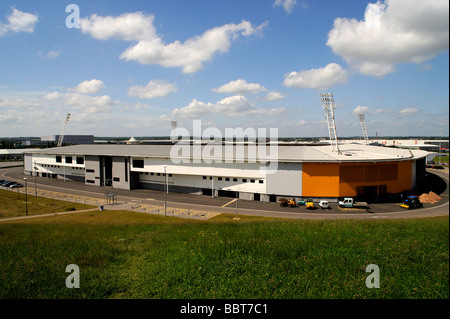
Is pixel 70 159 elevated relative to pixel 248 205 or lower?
elevated

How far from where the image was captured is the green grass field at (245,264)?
24.0ft

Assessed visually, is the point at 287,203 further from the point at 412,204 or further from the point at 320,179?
the point at 412,204

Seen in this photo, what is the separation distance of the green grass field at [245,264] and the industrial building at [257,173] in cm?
2409

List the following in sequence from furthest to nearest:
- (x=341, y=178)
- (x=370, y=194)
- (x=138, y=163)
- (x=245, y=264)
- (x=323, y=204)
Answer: (x=138, y=163) → (x=370, y=194) → (x=341, y=178) → (x=323, y=204) → (x=245, y=264)

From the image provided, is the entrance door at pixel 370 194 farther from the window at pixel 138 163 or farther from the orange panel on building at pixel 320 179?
the window at pixel 138 163

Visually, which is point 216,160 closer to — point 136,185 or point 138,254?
point 136,185

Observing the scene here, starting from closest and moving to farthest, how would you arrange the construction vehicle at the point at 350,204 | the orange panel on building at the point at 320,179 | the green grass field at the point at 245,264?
the green grass field at the point at 245,264 → the construction vehicle at the point at 350,204 → the orange panel on building at the point at 320,179

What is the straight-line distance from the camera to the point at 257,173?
3956cm

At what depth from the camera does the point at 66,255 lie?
11422 millimetres

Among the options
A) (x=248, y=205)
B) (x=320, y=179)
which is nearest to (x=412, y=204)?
(x=320, y=179)

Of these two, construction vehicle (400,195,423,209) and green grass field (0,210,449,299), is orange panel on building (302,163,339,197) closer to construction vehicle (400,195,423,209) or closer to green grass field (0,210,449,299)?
construction vehicle (400,195,423,209)

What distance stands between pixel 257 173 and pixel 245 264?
30517 mm

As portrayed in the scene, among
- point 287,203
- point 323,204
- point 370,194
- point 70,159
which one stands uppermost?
point 70,159

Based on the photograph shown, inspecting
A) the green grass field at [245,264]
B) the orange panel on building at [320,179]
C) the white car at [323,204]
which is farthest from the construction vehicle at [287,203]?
the green grass field at [245,264]
